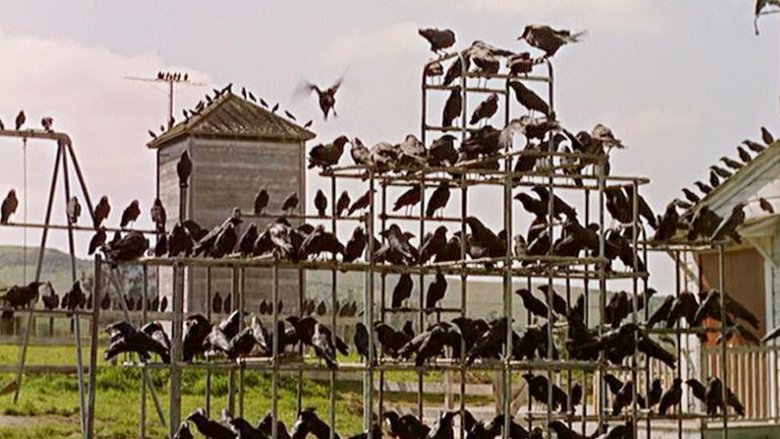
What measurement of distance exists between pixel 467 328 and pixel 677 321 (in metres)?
3.31

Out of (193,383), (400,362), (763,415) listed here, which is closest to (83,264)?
(193,383)

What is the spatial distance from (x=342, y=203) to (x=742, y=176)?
19.8 ft

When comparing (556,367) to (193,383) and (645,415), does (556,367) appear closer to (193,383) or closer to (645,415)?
(645,415)

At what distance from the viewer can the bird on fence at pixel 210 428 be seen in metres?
12.8

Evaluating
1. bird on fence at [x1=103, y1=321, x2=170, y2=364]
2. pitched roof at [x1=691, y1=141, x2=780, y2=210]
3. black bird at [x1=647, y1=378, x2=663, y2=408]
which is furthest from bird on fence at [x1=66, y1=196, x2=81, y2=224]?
pitched roof at [x1=691, y1=141, x2=780, y2=210]

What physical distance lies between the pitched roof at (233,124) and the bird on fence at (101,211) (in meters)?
10.5

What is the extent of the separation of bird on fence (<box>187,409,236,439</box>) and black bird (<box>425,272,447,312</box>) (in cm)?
322

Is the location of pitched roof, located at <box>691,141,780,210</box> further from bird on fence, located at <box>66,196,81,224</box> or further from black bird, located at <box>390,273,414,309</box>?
bird on fence, located at <box>66,196,81,224</box>

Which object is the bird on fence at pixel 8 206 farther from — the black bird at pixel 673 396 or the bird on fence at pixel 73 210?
the black bird at pixel 673 396

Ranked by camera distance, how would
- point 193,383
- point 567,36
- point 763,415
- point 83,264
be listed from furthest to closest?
point 83,264, point 193,383, point 763,415, point 567,36

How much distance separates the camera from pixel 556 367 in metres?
13.5

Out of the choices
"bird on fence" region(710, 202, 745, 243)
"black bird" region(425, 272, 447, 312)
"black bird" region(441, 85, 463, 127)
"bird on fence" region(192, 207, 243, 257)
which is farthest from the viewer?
"bird on fence" region(710, 202, 745, 243)

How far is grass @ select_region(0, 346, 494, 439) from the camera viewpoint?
21078mm

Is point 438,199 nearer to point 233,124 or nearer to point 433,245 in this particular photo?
point 433,245
